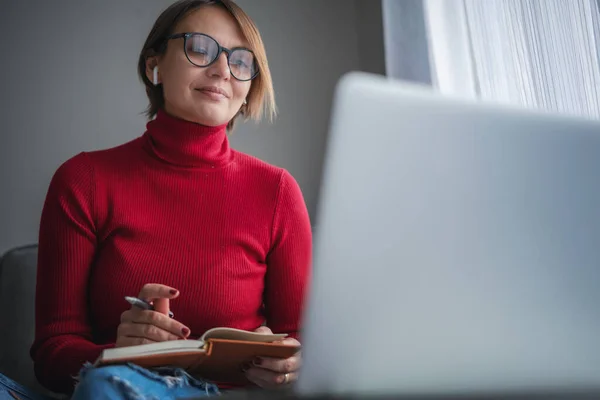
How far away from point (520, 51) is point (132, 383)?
3.95 feet

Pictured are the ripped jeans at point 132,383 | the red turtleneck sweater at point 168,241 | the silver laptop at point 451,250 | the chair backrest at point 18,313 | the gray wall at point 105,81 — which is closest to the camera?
the silver laptop at point 451,250

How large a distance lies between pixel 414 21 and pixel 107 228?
3.87 ft

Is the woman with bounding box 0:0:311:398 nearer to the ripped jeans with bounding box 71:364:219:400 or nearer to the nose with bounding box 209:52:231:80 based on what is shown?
the nose with bounding box 209:52:231:80

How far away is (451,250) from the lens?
21.7 inches

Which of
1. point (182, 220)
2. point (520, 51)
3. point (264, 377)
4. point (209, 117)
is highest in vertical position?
point (520, 51)

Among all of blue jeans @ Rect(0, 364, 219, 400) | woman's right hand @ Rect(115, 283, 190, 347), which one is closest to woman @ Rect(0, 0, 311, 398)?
woman's right hand @ Rect(115, 283, 190, 347)

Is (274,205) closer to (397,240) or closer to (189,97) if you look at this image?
(189,97)

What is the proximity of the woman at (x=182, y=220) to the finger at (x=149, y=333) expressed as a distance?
0.14m

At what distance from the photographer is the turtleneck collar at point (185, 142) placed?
4.51 feet

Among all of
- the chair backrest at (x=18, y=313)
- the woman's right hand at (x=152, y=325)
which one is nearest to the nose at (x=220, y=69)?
the woman's right hand at (x=152, y=325)

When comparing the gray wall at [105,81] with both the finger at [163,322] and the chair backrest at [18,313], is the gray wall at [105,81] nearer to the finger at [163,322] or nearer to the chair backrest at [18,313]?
the chair backrest at [18,313]

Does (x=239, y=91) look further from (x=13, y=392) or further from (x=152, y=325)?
(x=13, y=392)

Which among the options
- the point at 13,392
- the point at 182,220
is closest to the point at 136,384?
the point at 13,392

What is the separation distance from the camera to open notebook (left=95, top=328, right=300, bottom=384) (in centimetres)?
79
